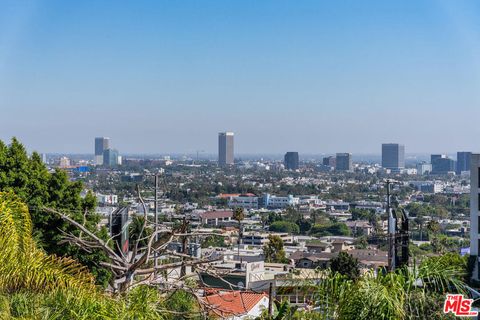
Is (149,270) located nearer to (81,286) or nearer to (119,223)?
(81,286)

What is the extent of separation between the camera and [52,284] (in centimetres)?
399

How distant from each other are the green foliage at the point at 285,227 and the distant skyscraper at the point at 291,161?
11662cm

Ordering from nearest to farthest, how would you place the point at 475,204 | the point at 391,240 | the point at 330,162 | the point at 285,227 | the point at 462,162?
the point at 391,240
the point at 475,204
the point at 285,227
the point at 462,162
the point at 330,162

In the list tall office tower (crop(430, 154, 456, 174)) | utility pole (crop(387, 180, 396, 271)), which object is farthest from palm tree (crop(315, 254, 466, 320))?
tall office tower (crop(430, 154, 456, 174))

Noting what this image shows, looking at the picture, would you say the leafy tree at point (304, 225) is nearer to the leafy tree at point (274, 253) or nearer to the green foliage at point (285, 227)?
the green foliage at point (285, 227)

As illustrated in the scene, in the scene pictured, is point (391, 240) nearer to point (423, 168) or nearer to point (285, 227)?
point (285, 227)

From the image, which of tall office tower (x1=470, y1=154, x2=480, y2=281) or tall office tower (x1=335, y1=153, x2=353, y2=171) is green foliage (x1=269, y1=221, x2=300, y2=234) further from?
tall office tower (x1=335, y1=153, x2=353, y2=171)

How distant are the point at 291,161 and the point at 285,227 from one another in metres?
120

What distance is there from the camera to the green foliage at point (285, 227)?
59250 mm

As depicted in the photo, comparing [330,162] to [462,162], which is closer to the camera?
[462,162]

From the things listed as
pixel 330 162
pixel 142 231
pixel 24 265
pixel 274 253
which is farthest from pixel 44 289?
pixel 330 162

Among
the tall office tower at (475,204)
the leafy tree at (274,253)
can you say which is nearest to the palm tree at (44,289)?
the tall office tower at (475,204)

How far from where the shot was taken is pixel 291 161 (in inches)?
7057

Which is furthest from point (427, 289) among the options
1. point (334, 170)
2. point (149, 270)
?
point (334, 170)
